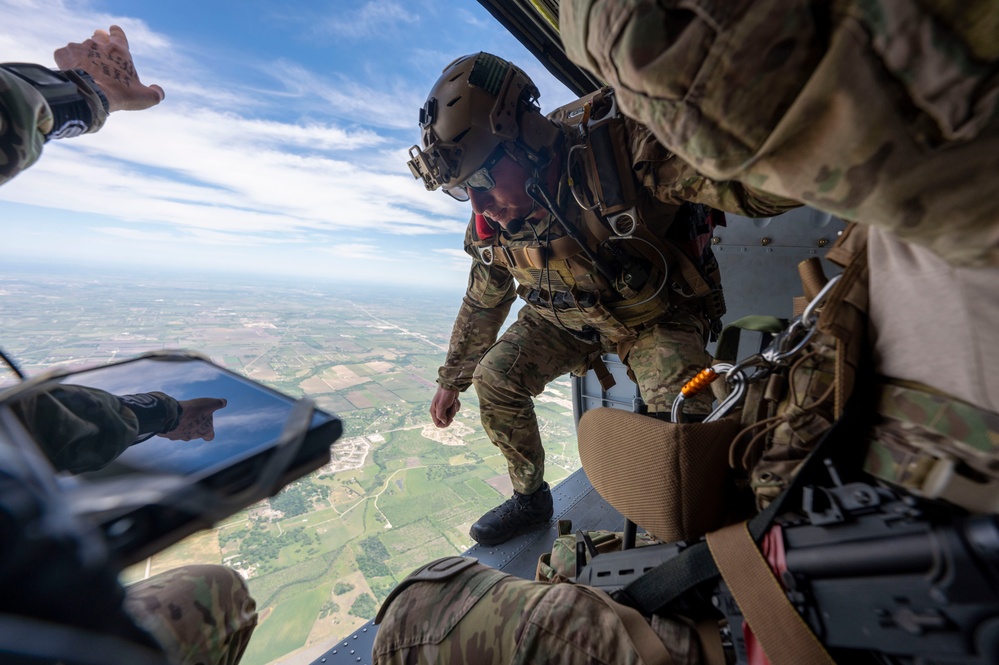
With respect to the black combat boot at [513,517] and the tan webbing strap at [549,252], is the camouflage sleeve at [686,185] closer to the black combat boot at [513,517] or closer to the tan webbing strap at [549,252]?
the tan webbing strap at [549,252]

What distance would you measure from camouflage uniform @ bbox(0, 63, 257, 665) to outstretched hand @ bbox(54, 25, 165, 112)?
0.31 metres

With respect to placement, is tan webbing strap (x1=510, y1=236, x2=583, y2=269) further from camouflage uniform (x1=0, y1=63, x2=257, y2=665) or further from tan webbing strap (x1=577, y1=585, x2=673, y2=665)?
camouflage uniform (x1=0, y1=63, x2=257, y2=665)

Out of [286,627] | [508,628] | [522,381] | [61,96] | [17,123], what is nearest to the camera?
[508,628]

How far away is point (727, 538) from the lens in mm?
725

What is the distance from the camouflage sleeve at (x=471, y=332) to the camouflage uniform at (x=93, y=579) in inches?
65.4

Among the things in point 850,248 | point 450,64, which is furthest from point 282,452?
point 450,64

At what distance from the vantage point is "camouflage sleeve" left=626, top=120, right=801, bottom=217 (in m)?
1.08

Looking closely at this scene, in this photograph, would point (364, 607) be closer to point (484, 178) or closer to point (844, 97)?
point (484, 178)

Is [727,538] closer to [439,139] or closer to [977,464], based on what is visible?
[977,464]

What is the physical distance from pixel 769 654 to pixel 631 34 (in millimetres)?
808

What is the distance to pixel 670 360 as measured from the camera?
1.76 metres

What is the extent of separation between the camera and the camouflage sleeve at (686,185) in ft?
3.53

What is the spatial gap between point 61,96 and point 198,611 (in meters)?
1.19

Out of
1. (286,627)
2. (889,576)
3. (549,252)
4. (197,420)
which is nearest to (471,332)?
(549,252)
